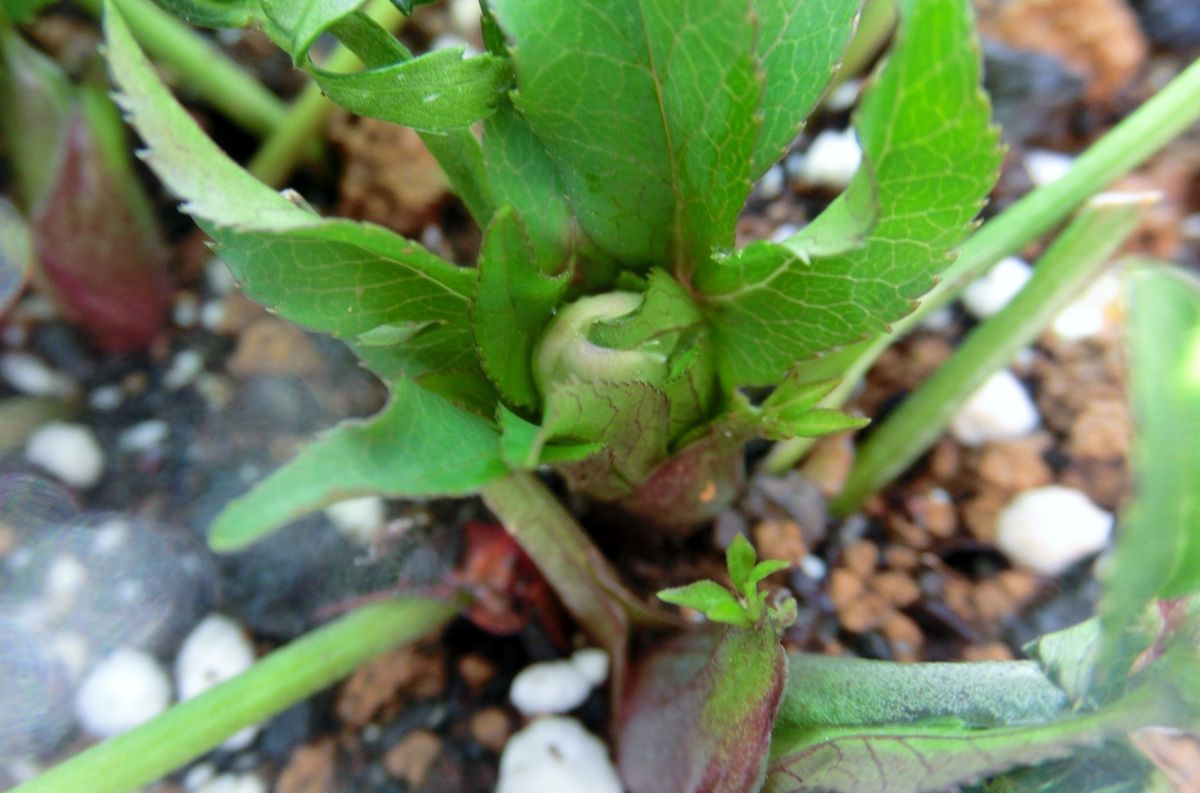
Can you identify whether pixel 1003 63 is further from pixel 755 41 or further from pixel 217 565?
pixel 217 565

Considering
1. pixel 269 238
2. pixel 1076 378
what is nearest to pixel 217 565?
pixel 269 238

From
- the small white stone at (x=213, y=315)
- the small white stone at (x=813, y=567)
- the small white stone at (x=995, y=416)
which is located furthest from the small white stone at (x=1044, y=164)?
the small white stone at (x=213, y=315)

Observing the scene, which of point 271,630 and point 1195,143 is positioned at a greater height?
point 1195,143

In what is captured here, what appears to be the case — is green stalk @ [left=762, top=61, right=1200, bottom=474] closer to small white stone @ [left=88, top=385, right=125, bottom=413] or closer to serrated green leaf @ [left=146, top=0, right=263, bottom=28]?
serrated green leaf @ [left=146, top=0, right=263, bottom=28]

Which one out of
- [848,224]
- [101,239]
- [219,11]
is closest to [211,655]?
[101,239]

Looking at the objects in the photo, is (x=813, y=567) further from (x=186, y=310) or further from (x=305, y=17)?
(x=186, y=310)

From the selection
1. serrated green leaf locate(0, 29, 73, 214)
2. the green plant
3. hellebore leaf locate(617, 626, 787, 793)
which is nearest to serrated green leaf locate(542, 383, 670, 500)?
the green plant
